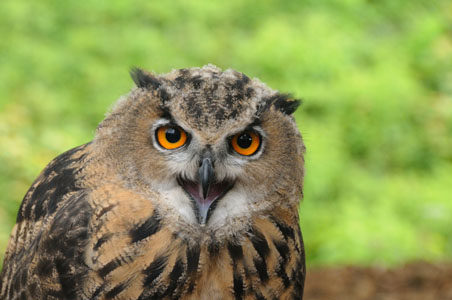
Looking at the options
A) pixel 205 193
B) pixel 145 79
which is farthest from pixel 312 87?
pixel 205 193

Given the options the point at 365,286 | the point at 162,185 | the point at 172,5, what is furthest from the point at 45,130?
the point at 162,185

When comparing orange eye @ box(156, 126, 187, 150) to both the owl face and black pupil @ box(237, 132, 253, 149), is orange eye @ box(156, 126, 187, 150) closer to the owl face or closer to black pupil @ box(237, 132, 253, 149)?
the owl face

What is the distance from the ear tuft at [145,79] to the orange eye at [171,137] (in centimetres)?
13

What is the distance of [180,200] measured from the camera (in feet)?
6.19

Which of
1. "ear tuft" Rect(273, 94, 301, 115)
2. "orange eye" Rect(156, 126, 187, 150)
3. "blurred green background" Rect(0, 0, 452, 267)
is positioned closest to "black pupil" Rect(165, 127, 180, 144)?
"orange eye" Rect(156, 126, 187, 150)

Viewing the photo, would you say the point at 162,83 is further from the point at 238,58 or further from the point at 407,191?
the point at 238,58

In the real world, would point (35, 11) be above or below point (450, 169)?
above

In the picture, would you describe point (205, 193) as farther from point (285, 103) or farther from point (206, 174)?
point (285, 103)

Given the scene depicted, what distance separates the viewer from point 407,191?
17.4 feet

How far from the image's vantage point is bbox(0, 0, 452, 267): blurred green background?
4.77m

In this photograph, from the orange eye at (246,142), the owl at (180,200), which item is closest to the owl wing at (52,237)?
the owl at (180,200)

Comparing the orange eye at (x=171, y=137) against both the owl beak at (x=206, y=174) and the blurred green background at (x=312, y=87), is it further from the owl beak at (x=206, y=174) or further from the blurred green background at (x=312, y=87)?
the blurred green background at (x=312, y=87)

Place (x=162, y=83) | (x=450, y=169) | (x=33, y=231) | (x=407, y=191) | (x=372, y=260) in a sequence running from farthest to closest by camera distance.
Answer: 1. (x=450, y=169)
2. (x=407, y=191)
3. (x=372, y=260)
4. (x=33, y=231)
5. (x=162, y=83)

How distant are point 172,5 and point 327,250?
115 inches
